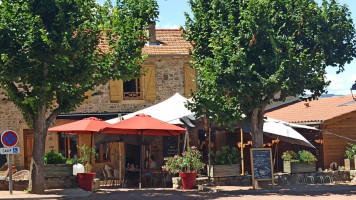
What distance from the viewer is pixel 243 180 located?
20.4m

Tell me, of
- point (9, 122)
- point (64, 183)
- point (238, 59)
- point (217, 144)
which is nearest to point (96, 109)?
point (9, 122)

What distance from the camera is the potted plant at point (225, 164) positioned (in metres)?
19.7

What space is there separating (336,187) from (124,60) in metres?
7.49

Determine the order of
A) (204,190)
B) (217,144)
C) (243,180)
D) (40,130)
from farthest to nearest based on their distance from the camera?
(217,144) < (243,180) < (204,190) < (40,130)

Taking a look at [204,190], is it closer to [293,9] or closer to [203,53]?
[203,53]

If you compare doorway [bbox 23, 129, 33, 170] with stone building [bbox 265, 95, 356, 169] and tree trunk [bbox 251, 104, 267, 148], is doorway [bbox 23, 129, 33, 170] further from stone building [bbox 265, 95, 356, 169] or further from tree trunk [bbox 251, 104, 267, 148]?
tree trunk [bbox 251, 104, 267, 148]

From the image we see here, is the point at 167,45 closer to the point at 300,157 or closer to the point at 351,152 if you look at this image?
the point at 300,157

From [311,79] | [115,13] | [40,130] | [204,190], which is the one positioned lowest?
[204,190]

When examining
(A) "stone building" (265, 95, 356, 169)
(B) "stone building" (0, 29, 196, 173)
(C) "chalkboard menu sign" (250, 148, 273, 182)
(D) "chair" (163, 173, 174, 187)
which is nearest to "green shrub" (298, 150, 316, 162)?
(A) "stone building" (265, 95, 356, 169)

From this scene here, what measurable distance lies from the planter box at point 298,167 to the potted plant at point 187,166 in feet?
12.5

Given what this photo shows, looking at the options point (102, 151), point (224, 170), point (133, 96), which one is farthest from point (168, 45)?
point (224, 170)

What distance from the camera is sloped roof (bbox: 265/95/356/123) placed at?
2405cm

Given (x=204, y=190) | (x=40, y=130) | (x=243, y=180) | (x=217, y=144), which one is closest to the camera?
(x=40, y=130)

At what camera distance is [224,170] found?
1977 centimetres
